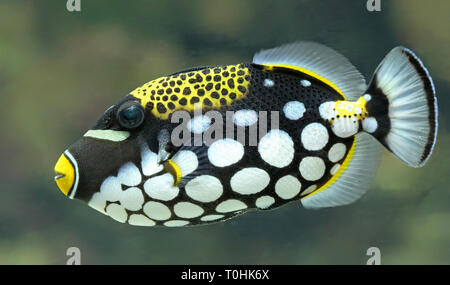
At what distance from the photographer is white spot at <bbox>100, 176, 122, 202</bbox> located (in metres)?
1.24

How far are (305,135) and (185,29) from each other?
2.75ft

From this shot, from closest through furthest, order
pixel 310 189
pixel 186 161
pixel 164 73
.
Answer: pixel 186 161
pixel 310 189
pixel 164 73

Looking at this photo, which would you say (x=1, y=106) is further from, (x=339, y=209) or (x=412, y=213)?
(x=412, y=213)

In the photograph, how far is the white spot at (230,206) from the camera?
127 cm

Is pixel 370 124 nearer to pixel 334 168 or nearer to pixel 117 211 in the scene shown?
pixel 334 168

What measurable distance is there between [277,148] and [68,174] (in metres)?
0.56

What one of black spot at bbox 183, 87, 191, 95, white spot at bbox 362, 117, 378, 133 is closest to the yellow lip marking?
black spot at bbox 183, 87, 191, 95

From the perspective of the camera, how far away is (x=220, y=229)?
184 centimetres

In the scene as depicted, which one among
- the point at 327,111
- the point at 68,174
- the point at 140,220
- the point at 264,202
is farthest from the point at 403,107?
the point at 68,174

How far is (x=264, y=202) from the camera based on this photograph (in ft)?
4.25

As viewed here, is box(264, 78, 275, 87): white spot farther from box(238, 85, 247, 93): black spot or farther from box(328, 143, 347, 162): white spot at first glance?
box(328, 143, 347, 162): white spot

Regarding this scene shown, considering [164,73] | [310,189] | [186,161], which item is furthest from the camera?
[164,73]

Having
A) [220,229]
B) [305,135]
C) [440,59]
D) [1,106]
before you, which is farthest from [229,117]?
[1,106]

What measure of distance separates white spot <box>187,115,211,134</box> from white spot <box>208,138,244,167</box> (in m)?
0.05
